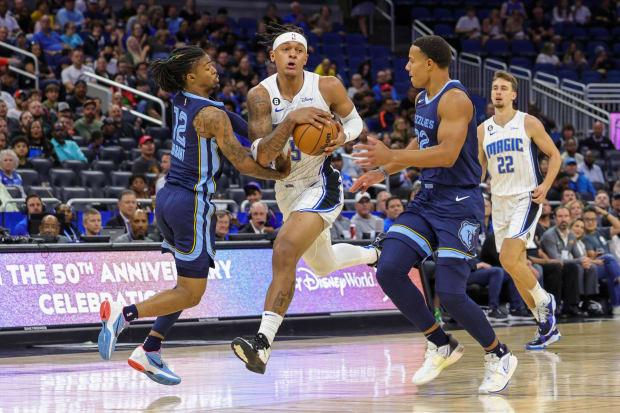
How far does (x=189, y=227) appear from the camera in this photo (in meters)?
6.28

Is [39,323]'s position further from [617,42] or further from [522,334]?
[617,42]

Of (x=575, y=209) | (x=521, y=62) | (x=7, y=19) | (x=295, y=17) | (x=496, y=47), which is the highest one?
(x=7, y=19)

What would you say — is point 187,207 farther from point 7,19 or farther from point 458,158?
point 7,19

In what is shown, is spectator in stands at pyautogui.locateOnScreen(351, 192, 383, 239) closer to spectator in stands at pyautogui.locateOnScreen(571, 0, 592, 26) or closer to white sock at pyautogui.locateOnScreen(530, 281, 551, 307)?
white sock at pyautogui.locateOnScreen(530, 281, 551, 307)

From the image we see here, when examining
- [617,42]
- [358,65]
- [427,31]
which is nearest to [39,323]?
[358,65]

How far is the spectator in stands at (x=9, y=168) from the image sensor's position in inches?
490

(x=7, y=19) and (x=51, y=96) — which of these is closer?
(x=51, y=96)

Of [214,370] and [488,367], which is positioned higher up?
[488,367]

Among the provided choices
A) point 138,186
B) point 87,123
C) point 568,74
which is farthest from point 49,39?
point 568,74

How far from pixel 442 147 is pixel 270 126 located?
116cm

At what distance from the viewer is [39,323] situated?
31.0 feet

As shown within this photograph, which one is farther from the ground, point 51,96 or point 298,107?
point 298,107

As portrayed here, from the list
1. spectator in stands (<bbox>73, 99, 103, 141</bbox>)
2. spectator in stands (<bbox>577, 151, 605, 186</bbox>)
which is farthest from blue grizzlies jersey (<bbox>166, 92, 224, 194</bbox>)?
spectator in stands (<bbox>577, 151, 605, 186</bbox>)

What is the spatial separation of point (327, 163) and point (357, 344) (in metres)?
3.33
